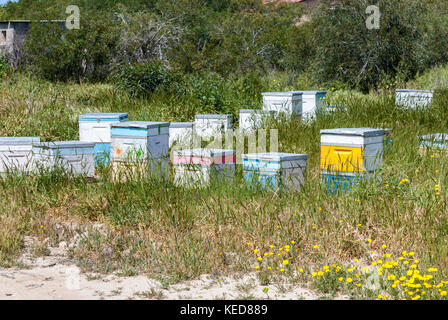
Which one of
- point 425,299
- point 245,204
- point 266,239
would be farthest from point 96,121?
point 425,299

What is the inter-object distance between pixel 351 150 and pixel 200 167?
155 cm

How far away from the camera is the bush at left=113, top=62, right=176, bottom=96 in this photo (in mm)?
12797

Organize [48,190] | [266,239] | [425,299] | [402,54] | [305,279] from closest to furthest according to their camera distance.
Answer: [425,299] < [305,279] < [266,239] < [48,190] < [402,54]

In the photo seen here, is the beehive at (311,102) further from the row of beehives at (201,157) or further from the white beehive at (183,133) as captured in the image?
the row of beehives at (201,157)

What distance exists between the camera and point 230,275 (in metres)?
4.66

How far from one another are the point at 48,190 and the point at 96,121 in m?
1.96

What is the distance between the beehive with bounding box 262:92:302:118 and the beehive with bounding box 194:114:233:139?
5.59 feet

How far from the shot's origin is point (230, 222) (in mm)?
5410

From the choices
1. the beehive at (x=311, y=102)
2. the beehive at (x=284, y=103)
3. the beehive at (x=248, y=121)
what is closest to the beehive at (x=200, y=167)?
the beehive at (x=248, y=121)

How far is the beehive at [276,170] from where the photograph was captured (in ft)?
19.7

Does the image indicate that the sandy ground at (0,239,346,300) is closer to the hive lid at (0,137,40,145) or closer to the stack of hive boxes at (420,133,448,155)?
the hive lid at (0,137,40,145)

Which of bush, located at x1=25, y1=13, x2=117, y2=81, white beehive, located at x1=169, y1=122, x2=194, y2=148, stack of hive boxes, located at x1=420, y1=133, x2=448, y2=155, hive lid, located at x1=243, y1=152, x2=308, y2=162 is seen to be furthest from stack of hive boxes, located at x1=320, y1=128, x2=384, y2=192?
bush, located at x1=25, y1=13, x2=117, y2=81

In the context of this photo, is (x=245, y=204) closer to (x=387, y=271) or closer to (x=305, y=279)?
(x=305, y=279)
